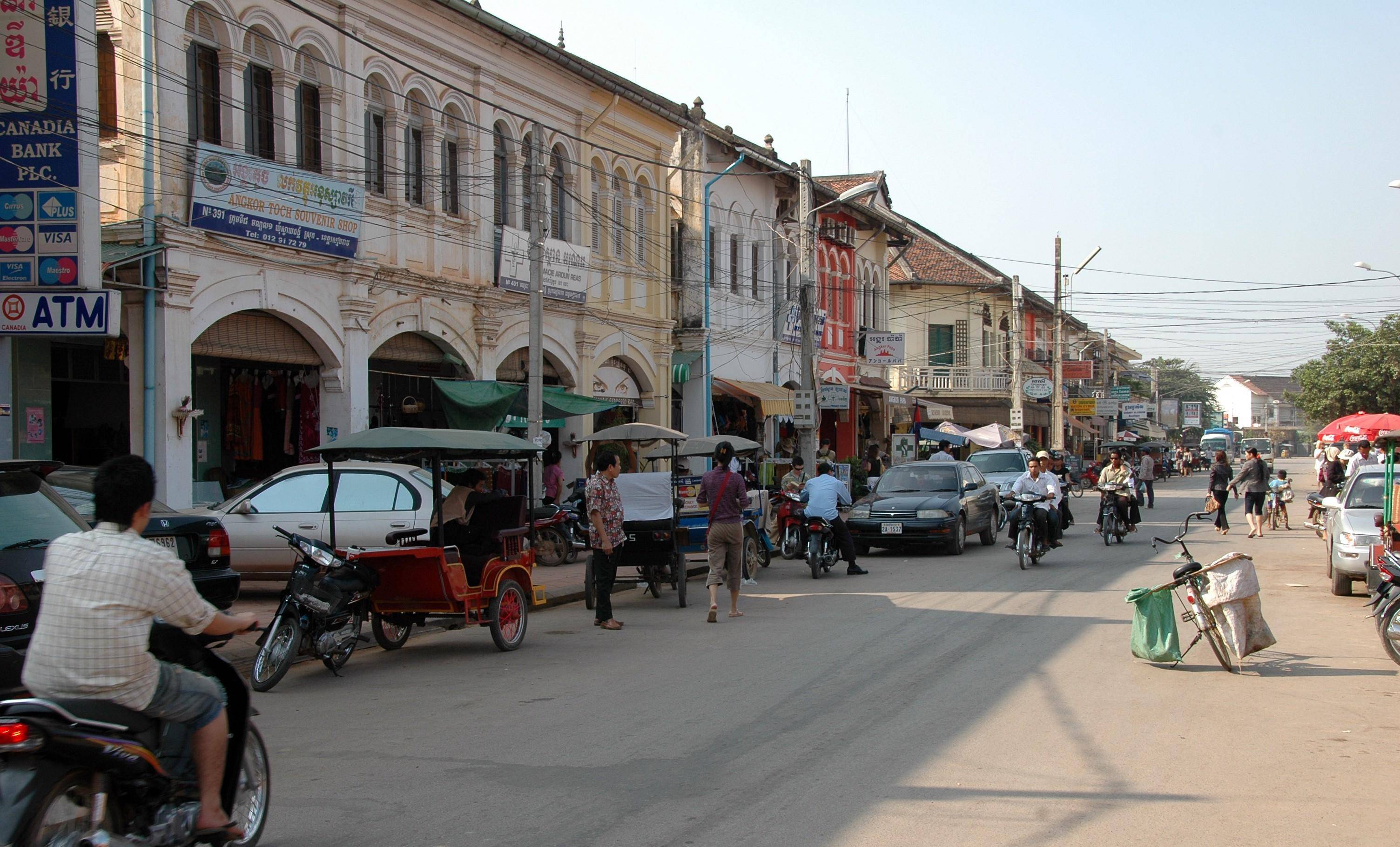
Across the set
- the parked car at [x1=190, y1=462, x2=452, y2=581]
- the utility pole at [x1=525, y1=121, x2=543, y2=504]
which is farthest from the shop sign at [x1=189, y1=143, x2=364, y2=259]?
the parked car at [x1=190, y1=462, x2=452, y2=581]

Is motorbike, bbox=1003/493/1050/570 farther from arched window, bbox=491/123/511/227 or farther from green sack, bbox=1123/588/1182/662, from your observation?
arched window, bbox=491/123/511/227

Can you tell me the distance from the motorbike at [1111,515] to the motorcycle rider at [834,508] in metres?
6.95

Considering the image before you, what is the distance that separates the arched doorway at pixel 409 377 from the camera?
19.7m

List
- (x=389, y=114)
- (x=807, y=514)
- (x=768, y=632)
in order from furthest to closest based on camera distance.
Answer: (x=389, y=114), (x=807, y=514), (x=768, y=632)

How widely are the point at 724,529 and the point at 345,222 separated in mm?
8687

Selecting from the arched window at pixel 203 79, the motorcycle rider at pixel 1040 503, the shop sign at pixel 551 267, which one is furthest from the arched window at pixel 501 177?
the motorcycle rider at pixel 1040 503

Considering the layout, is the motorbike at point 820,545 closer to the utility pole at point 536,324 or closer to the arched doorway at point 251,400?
the utility pole at point 536,324

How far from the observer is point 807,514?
1702 centimetres

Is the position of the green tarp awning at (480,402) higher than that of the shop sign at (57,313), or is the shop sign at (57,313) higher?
the shop sign at (57,313)

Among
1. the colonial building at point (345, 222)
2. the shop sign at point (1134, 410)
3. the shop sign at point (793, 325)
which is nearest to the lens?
the colonial building at point (345, 222)

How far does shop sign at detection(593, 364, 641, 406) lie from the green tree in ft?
147

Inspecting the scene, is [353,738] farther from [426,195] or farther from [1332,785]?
[426,195]

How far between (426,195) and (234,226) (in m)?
4.87

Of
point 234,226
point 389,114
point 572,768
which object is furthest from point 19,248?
point 572,768
